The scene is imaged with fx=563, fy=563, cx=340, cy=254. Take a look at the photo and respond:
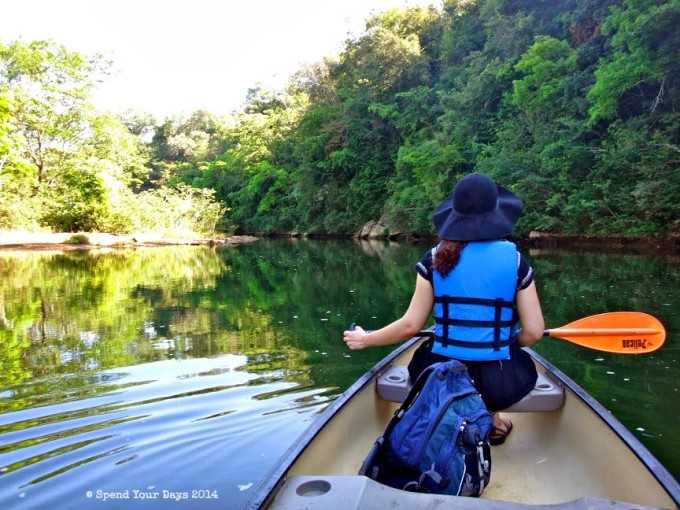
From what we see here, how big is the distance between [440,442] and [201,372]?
3.00m

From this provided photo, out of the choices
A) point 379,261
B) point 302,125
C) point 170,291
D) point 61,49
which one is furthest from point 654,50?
point 61,49

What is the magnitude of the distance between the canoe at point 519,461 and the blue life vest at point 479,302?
52cm

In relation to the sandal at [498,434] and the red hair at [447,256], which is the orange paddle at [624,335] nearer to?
the sandal at [498,434]

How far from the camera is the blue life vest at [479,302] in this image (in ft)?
6.51

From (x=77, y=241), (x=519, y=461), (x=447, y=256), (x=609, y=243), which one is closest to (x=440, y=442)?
(x=447, y=256)

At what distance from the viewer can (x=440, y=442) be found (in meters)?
1.73

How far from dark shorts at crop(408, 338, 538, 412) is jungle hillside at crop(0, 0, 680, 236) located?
12414mm

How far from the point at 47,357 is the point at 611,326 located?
175 inches

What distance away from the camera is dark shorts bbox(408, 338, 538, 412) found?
83.8 inches

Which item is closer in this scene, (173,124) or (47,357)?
(47,357)

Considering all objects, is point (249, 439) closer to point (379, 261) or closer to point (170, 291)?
point (170, 291)

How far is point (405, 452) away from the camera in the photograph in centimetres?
177

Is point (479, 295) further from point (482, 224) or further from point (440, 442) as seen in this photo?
point (440, 442)

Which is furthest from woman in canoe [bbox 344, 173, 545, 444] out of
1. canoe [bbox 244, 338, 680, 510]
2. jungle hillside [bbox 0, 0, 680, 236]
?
jungle hillside [bbox 0, 0, 680, 236]
